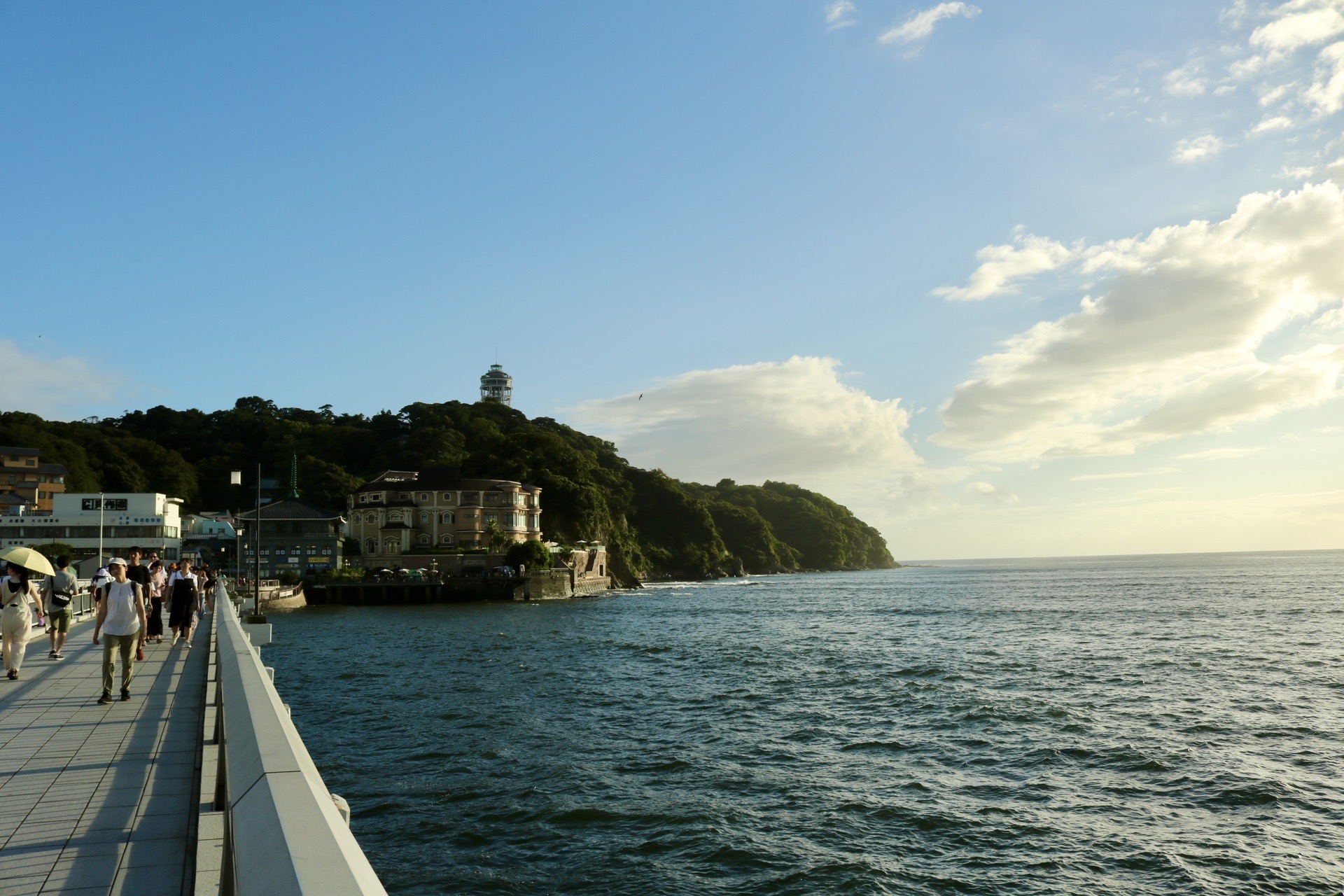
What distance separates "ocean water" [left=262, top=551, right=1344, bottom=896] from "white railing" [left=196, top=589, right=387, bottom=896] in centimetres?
751

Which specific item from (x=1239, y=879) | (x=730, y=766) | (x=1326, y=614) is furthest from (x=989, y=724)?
(x=1326, y=614)

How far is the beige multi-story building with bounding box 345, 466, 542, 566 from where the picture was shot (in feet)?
301

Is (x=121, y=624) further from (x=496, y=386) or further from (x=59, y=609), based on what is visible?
(x=496, y=386)

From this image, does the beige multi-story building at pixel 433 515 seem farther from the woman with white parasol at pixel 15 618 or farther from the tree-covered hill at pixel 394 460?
the woman with white parasol at pixel 15 618

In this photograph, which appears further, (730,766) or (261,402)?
(261,402)

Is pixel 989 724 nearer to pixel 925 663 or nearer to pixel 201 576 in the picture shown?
pixel 925 663

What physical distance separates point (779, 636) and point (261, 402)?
398 feet

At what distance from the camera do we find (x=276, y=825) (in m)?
2.47

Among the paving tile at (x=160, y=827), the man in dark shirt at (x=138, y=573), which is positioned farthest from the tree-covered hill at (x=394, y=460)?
the paving tile at (x=160, y=827)

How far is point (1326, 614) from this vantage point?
2121 inches

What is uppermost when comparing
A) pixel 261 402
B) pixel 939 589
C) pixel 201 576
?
pixel 261 402

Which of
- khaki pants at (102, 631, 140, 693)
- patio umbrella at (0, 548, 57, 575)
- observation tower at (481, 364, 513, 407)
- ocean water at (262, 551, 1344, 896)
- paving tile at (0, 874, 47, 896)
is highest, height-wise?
observation tower at (481, 364, 513, 407)

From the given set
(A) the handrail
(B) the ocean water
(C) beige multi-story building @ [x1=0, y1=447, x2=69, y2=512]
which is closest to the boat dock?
(A) the handrail

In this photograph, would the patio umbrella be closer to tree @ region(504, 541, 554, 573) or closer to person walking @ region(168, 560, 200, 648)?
person walking @ region(168, 560, 200, 648)
